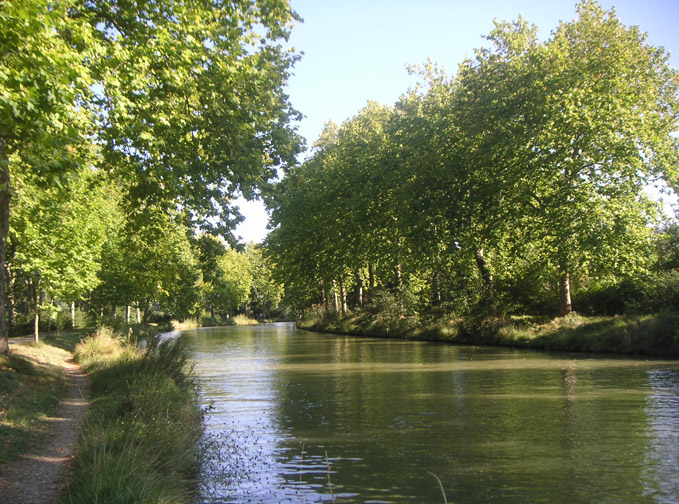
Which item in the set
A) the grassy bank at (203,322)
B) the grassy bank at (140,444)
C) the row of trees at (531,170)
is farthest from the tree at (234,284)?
the grassy bank at (140,444)

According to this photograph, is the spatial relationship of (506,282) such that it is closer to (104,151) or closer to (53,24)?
(104,151)

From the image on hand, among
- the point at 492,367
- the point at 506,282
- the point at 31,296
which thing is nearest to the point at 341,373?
the point at 492,367

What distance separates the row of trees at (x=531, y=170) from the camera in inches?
1008

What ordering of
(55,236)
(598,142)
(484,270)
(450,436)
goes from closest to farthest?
(450,436), (55,236), (598,142), (484,270)

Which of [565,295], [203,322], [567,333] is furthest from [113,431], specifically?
[203,322]

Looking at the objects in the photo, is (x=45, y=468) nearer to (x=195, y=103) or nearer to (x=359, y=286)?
(x=195, y=103)

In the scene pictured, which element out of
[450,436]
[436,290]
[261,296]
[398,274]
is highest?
[398,274]

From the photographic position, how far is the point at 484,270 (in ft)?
113

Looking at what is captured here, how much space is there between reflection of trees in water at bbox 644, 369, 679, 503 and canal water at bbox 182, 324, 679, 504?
3 cm

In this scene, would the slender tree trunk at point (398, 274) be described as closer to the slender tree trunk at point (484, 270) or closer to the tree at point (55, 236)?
the slender tree trunk at point (484, 270)

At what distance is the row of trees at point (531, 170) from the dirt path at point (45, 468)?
7.52m

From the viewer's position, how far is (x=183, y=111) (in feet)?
46.7

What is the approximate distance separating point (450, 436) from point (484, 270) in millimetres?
24875

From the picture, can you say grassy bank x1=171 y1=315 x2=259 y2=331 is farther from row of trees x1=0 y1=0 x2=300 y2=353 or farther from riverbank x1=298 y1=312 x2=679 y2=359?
row of trees x1=0 y1=0 x2=300 y2=353
